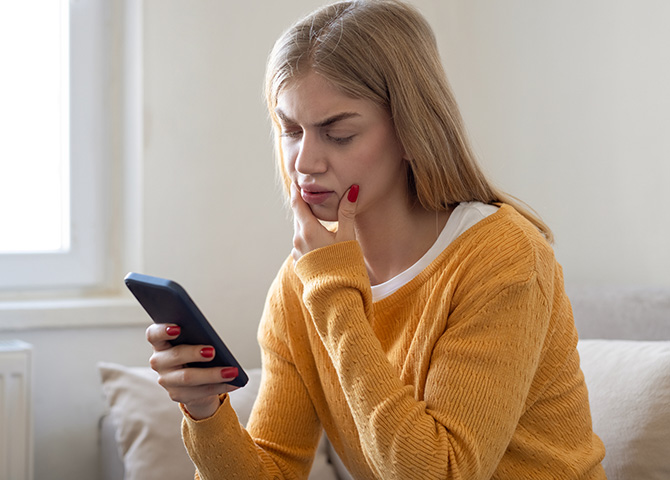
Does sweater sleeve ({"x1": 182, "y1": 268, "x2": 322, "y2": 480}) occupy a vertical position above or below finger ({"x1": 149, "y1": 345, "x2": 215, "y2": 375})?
below

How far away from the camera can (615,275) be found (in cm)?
192

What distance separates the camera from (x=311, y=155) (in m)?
1.04

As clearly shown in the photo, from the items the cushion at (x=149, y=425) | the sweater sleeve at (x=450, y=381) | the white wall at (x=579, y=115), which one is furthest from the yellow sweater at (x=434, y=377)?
the white wall at (x=579, y=115)

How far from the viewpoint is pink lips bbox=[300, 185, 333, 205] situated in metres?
1.07

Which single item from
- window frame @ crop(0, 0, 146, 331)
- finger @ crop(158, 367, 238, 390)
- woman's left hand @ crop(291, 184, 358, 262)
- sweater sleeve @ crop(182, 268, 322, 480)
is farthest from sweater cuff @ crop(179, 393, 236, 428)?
window frame @ crop(0, 0, 146, 331)

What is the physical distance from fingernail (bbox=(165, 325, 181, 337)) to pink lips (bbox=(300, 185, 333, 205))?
0.27 metres

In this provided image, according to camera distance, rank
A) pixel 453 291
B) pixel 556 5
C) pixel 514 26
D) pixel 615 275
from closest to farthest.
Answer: pixel 453 291, pixel 615 275, pixel 556 5, pixel 514 26

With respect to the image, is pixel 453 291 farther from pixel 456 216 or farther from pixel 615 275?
pixel 615 275

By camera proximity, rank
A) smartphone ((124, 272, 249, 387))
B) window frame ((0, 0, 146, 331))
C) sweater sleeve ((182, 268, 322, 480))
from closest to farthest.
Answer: smartphone ((124, 272, 249, 387)), sweater sleeve ((182, 268, 322, 480)), window frame ((0, 0, 146, 331))

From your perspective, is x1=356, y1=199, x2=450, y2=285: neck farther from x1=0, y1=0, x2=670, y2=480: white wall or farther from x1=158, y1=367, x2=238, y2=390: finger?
x1=0, y1=0, x2=670, y2=480: white wall

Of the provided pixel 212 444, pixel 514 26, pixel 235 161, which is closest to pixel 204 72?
pixel 235 161

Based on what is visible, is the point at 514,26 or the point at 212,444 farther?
the point at 514,26

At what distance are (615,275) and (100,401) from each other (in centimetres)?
139

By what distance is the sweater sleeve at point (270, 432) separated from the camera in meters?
1.11
